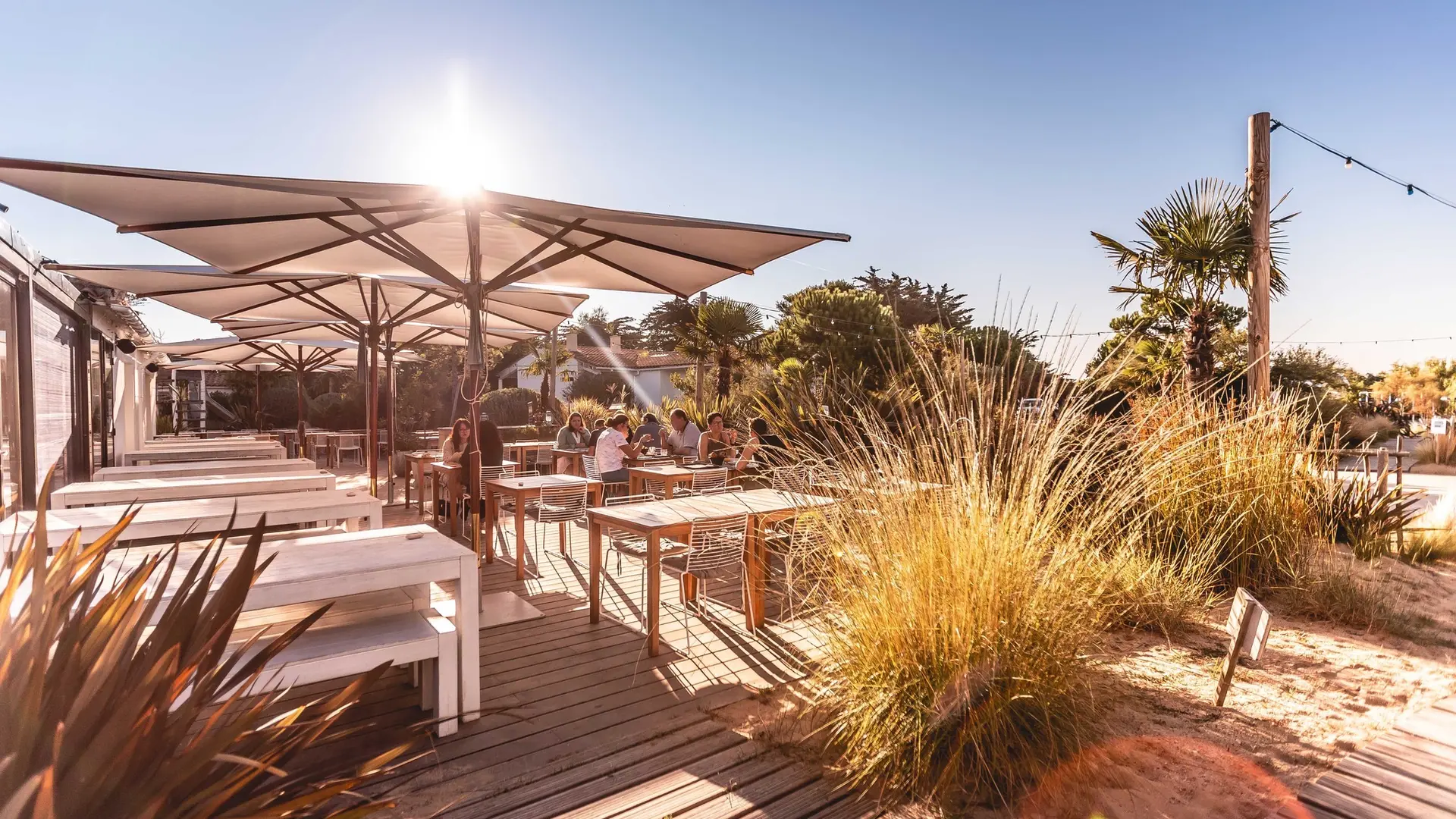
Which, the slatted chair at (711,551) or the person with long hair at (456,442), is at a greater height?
→ the person with long hair at (456,442)

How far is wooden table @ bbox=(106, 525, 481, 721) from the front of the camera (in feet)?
7.98

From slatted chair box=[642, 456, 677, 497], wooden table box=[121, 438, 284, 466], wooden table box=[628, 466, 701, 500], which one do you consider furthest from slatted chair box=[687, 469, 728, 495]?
wooden table box=[121, 438, 284, 466]

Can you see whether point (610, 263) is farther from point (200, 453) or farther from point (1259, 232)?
point (1259, 232)

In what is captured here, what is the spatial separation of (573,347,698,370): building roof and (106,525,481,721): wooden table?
28.4 m

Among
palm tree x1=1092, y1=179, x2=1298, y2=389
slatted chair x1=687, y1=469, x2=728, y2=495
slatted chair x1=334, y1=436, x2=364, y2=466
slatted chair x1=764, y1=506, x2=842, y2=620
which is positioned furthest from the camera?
slatted chair x1=334, y1=436, x2=364, y2=466

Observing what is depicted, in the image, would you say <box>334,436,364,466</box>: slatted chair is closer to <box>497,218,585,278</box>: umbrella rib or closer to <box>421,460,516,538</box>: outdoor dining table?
<box>421,460,516,538</box>: outdoor dining table

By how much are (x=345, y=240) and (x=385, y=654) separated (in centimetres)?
245

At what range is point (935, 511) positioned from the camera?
2604 mm

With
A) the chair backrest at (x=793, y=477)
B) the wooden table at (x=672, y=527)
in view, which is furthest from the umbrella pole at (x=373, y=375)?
the chair backrest at (x=793, y=477)

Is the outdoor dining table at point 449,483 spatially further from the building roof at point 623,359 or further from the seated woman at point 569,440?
the building roof at point 623,359

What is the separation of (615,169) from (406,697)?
8.18 m

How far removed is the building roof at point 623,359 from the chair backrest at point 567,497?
2615 cm

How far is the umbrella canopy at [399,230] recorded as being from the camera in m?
2.86

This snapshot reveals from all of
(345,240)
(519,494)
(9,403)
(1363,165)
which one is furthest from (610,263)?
(1363,165)
